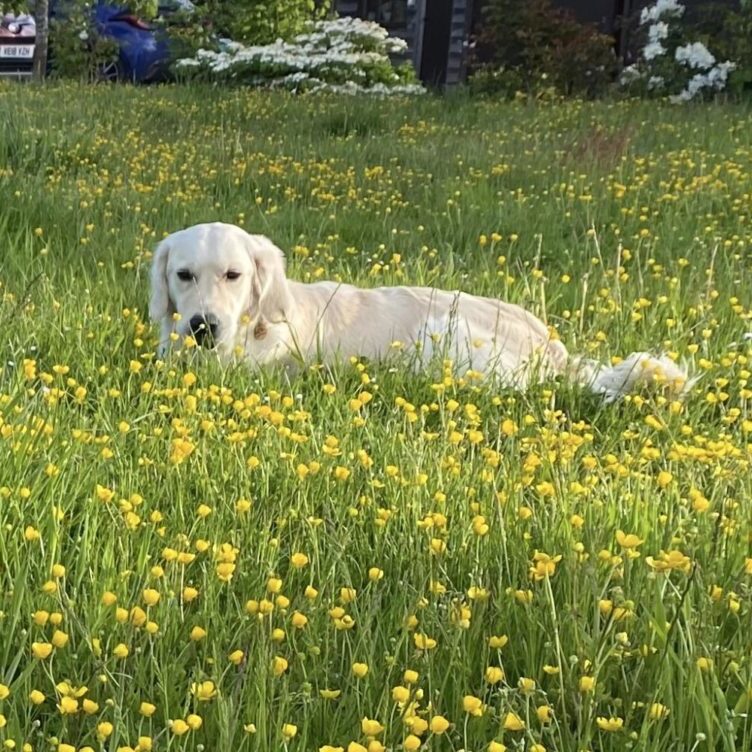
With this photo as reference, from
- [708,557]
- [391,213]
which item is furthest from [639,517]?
[391,213]

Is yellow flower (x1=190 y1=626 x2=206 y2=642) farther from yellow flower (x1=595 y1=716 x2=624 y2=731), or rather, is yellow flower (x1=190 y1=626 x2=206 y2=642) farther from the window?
the window

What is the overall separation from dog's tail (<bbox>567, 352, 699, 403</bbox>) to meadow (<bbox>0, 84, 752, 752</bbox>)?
0.06m

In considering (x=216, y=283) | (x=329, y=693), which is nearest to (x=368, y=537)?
(x=329, y=693)

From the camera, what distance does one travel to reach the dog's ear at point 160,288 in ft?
13.5

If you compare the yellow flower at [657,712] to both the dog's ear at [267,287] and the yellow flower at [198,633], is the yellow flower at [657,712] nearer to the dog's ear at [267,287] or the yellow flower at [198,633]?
the yellow flower at [198,633]

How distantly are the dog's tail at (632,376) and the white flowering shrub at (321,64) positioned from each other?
37.0 feet

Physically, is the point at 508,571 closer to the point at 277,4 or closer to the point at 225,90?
the point at 225,90

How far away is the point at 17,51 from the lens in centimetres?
1784

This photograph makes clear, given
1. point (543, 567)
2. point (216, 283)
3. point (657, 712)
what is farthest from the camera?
point (216, 283)

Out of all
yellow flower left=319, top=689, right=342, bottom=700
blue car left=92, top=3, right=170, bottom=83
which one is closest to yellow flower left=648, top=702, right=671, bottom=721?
yellow flower left=319, top=689, right=342, bottom=700

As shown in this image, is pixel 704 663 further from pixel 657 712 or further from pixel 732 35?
pixel 732 35

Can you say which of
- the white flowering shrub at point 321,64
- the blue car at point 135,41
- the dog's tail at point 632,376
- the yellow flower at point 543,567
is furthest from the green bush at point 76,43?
the yellow flower at point 543,567

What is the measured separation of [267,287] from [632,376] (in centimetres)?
156

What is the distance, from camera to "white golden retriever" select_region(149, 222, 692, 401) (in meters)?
3.92
